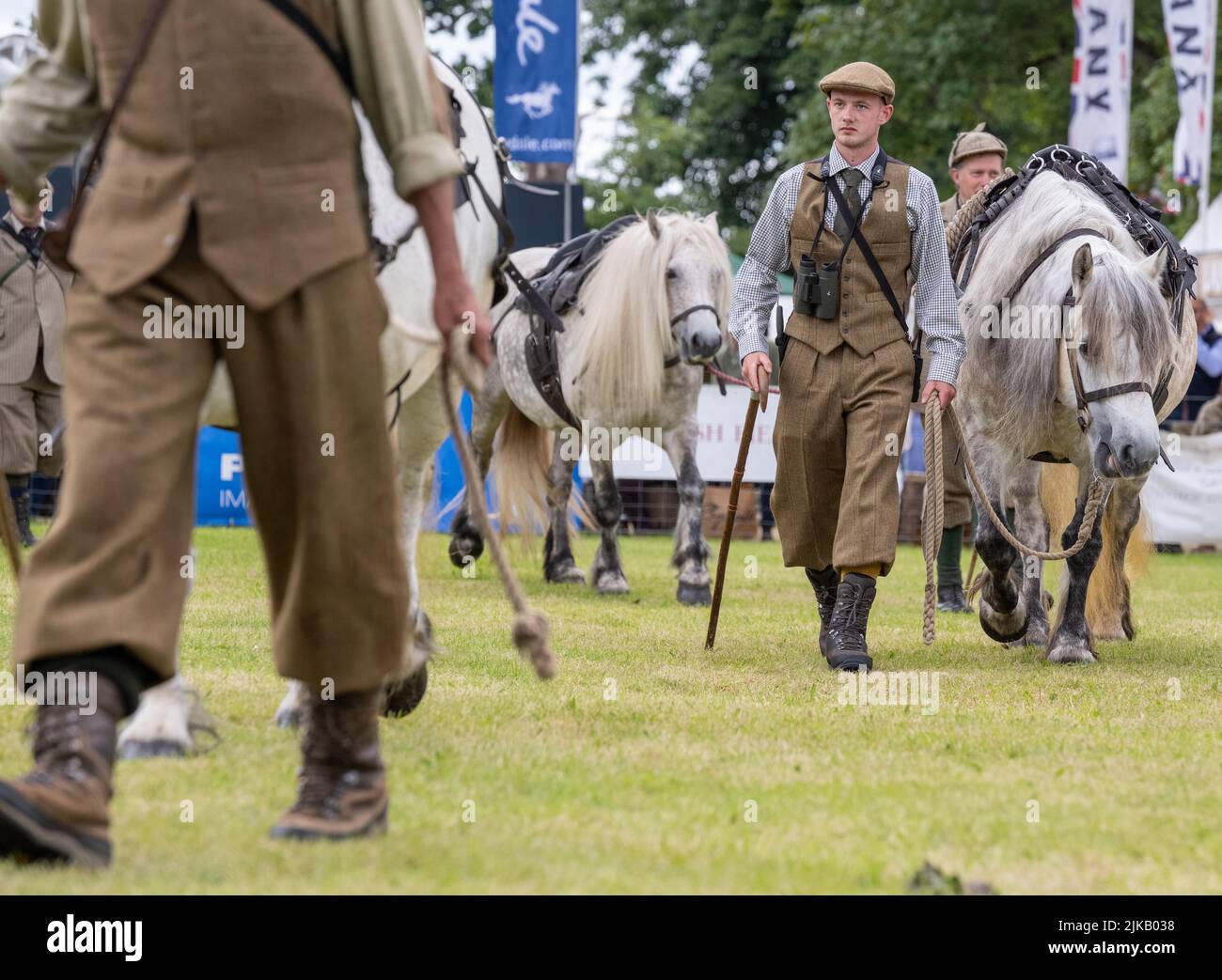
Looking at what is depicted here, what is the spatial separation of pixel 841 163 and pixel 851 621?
1.84 metres

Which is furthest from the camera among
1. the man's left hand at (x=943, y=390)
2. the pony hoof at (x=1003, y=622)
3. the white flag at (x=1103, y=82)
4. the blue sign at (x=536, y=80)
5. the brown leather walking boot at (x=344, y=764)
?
the white flag at (x=1103, y=82)

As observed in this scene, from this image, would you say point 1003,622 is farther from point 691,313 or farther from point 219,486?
point 219,486

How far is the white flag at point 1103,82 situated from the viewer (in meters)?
18.5

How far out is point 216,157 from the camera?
330 centimetres

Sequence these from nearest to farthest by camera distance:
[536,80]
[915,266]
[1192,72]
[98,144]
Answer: [98,144] < [915,266] < [536,80] < [1192,72]

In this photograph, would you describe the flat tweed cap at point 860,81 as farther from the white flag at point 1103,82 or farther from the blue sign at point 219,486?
the white flag at point 1103,82

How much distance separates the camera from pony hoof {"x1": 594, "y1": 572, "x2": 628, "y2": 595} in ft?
35.0

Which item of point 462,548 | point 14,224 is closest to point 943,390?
point 462,548

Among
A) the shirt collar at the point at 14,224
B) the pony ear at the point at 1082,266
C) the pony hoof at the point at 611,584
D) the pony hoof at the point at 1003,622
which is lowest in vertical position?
the pony hoof at the point at 611,584

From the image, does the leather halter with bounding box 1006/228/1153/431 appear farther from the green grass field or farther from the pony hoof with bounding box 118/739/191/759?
the pony hoof with bounding box 118/739/191/759

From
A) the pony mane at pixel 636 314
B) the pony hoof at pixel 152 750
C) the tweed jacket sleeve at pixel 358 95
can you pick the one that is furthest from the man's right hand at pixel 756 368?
the tweed jacket sleeve at pixel 358 95

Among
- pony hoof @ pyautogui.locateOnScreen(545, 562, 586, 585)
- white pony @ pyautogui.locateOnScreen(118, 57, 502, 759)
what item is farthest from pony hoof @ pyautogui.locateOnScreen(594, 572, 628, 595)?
white pony @ pyautogui.locateOnScreen(118, 57, 502, 759)

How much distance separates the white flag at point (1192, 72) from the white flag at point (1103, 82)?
52cm

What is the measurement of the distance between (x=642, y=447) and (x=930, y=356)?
9.08 m
